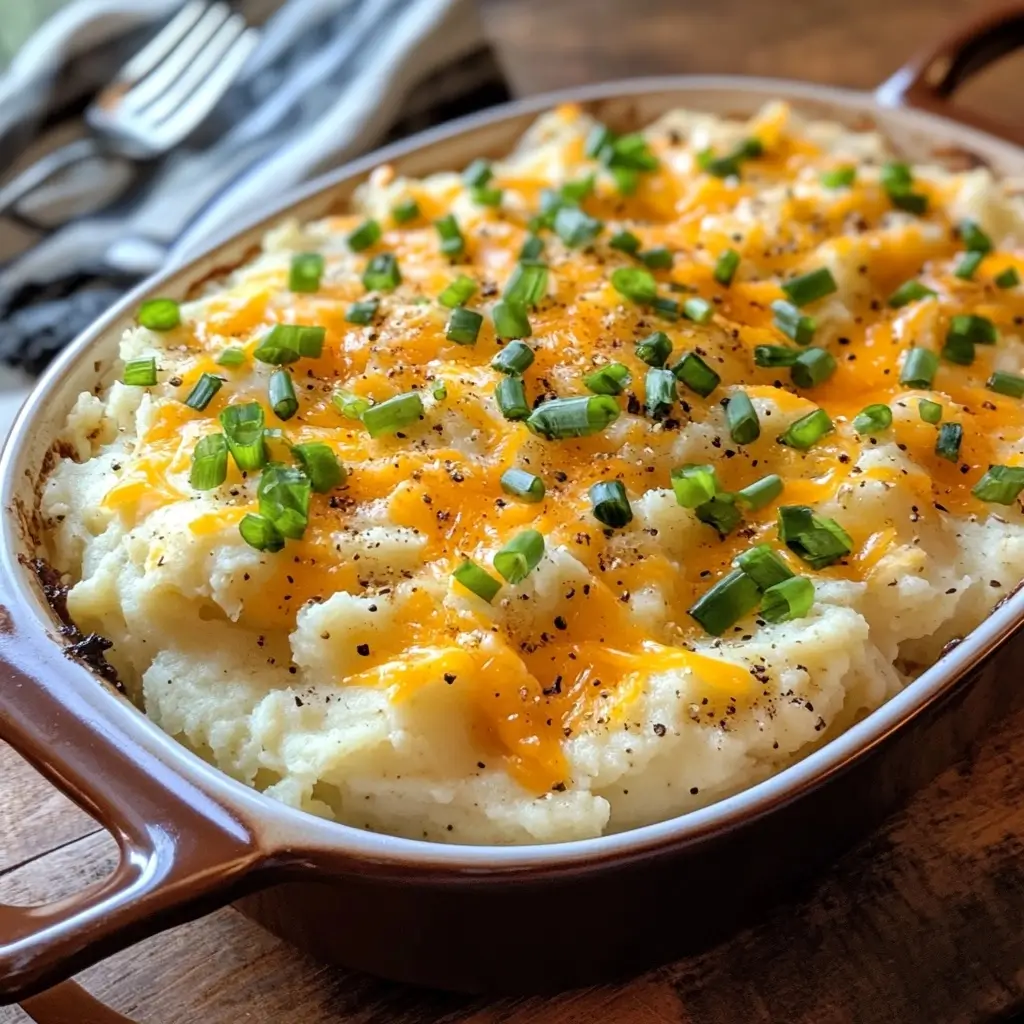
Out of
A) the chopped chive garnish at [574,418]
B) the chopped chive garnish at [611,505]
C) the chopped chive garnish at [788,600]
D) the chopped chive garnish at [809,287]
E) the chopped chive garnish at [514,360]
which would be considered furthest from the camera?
the chopped chive garnish at [809,287]

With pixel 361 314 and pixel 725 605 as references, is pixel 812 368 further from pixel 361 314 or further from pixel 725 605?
pixel 361 314

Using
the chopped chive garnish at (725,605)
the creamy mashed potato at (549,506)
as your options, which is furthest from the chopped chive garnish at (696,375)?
the chopped chive garnish at (725,605)

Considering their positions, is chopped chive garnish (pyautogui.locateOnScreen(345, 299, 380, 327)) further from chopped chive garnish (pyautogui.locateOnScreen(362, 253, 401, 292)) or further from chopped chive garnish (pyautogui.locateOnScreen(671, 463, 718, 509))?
chopped chive garnish (pyautogui.locateOnScreen(671, 463, 718, 509))

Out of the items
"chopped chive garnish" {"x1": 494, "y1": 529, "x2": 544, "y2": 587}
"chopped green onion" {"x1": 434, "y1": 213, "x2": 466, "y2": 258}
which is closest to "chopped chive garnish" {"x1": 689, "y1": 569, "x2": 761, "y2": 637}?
"chopped chive garnish" {"x1": 494, "y1": 529, "x2": 544, "y2": 587}

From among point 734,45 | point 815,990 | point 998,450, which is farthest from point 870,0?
point 815,990

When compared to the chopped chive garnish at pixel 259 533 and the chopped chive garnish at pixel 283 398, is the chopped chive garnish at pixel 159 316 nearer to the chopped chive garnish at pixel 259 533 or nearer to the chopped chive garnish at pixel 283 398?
the chopped chive garnish at pixel 283 398

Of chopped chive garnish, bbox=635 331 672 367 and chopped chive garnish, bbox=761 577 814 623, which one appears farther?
chopped chive garnish, bbox=635 331 672 367

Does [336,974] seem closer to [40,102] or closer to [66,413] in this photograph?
[66,413]
